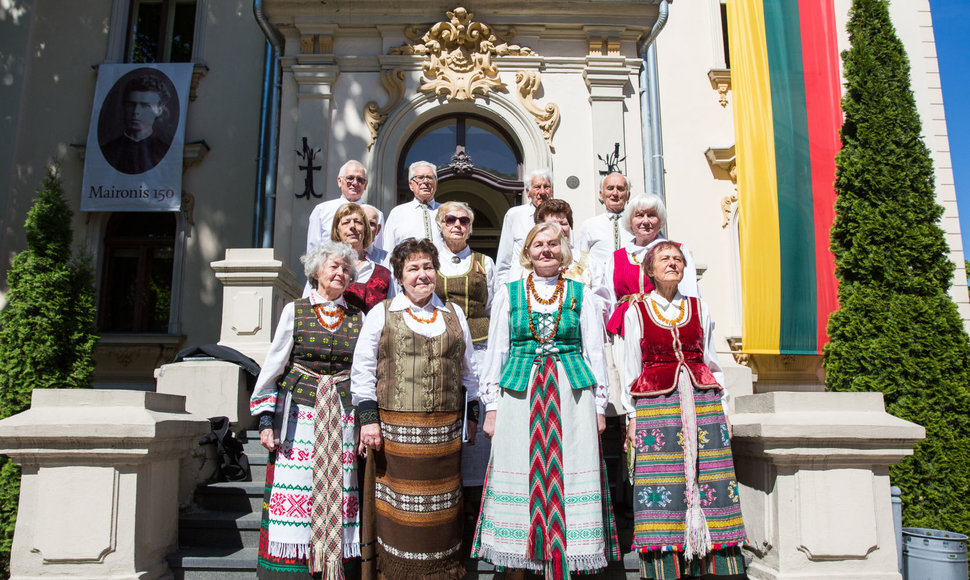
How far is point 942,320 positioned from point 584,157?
4.40 meters

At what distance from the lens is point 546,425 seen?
3.28 m

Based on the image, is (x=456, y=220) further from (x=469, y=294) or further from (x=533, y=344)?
(x=533, y=344)

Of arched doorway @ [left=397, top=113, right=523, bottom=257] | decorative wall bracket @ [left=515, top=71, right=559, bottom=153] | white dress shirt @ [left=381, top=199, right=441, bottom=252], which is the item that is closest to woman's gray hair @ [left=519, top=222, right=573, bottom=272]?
white dress shirt @ [left=381, top=199, right=441, bottom=252]

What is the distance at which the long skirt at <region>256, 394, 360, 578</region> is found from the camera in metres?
3.20

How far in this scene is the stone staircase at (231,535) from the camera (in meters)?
3.70

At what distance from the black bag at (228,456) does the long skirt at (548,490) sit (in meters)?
2.17

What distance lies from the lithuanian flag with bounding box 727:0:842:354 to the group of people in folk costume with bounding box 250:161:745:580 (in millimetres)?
5262

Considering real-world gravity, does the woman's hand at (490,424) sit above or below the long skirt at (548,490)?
above

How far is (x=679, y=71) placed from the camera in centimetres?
1084

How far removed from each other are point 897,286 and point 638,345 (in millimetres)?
4363

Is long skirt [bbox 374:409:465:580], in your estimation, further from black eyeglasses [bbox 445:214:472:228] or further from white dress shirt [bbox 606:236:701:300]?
white dress shirt [bbox 606:236:701:300]

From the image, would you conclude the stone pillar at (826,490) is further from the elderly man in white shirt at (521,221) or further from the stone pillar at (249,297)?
the stone pillar at (249,297)

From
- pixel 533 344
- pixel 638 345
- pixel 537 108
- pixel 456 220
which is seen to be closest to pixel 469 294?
pixel 456 220

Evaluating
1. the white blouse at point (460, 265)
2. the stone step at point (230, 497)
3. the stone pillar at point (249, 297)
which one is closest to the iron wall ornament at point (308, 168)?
the stone pillar at point (249, 297)
